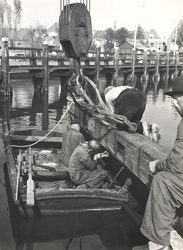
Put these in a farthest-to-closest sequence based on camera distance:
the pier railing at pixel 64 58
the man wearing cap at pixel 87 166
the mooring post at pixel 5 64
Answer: the pier railing at pixel 64 58 → the mooring post at pixel 5 64 → the man wearing cap at pixel 87 166

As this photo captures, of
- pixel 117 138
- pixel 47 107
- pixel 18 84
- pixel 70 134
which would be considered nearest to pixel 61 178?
pixel 70 134

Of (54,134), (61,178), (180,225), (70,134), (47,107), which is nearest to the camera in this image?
(180,225)

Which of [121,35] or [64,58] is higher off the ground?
[121,35]

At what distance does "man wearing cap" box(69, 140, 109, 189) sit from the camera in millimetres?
5488

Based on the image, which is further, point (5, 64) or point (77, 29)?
point (5, 64)

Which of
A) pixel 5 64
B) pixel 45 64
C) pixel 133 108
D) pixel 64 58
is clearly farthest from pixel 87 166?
pixel 64 58

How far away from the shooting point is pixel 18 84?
2883 centimetres

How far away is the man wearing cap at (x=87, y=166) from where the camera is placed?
18.0ft

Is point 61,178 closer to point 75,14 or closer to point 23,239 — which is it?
point 23,239

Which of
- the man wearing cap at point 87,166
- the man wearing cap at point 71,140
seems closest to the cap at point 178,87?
the man wearing cap at point 87,166

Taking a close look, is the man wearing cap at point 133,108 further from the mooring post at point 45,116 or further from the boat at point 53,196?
the mooring post at point 45,116

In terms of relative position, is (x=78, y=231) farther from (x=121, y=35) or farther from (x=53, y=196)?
(x=121, y=35)

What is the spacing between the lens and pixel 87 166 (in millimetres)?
5633

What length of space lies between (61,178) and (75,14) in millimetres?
3149
